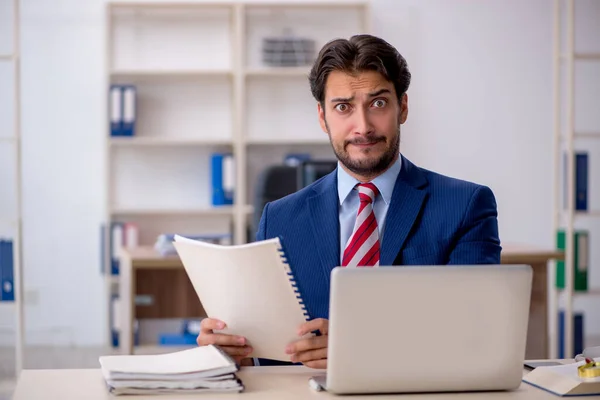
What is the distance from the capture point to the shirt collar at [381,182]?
2.10 metres

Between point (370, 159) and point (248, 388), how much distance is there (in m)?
0.69

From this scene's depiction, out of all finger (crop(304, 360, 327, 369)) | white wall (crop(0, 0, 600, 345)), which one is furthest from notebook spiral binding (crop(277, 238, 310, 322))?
white wall (crop(0, 0, 600, 345))

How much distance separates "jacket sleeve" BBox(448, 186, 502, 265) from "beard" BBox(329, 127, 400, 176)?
223mm

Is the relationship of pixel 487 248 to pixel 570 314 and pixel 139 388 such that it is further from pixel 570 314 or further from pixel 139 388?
pixel 570 314


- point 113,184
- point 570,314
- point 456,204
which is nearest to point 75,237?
point 113,184

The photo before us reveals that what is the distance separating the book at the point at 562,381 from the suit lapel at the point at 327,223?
58 centimetres

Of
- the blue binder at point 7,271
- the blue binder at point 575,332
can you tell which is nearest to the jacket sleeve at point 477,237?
the blue binder at point 7,271

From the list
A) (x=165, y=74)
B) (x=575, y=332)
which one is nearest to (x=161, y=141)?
(x=165, y=74)

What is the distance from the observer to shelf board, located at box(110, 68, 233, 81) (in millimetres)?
5406

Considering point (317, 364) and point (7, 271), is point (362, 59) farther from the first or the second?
point (7, 271)

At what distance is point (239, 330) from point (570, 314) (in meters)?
3.31

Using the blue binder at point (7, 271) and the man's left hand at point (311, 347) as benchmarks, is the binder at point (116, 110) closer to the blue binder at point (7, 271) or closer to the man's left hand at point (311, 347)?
the blue binder at point (7, 271)

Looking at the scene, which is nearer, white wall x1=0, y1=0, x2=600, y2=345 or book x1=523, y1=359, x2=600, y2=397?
book x1=523, y1=359, x2=600, y2=397

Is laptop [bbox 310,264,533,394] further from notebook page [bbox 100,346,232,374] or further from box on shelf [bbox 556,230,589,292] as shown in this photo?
box on shelf [bbox 556,230,589,292]
